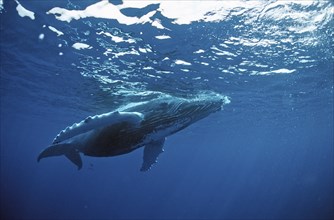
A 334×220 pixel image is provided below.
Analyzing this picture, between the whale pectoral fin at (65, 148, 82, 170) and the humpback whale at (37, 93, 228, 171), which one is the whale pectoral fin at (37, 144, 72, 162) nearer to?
the humpback whale at (37, 93, 228, 171)

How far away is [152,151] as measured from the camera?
23.3 ft

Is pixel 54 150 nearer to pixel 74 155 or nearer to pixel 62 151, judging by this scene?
pixel 62 151

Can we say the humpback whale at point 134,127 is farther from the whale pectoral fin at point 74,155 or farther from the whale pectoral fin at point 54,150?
the whale pectoral fin at point 74,155

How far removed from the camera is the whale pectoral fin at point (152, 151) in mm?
7016

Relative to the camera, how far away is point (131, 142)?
241 inches

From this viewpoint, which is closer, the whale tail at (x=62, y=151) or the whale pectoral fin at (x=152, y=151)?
the whale tail at (x=62, y=151)

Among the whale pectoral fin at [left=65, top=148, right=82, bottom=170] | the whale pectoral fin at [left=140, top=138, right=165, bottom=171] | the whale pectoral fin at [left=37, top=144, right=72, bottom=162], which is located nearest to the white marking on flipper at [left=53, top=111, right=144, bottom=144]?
the whale pectoral fin at [left=37, top=144, right=72, bottom=162]

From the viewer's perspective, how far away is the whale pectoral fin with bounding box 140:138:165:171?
7.02 meters

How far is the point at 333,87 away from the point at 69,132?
87.0 ft

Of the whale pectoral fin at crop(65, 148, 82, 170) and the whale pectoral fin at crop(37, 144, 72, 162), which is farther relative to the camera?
the whale pectoral fin at crop(65, 148, 82, 170)

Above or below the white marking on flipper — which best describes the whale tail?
below

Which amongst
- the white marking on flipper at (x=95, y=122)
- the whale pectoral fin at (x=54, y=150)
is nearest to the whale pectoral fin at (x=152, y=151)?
the white marking on flipper at (x=95, y=122)

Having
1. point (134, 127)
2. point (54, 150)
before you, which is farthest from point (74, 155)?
point (134, 127)

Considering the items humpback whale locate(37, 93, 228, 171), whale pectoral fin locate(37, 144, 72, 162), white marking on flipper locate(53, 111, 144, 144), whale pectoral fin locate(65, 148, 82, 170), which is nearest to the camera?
white marking on flipper locate(53, 111, 144, 144)
